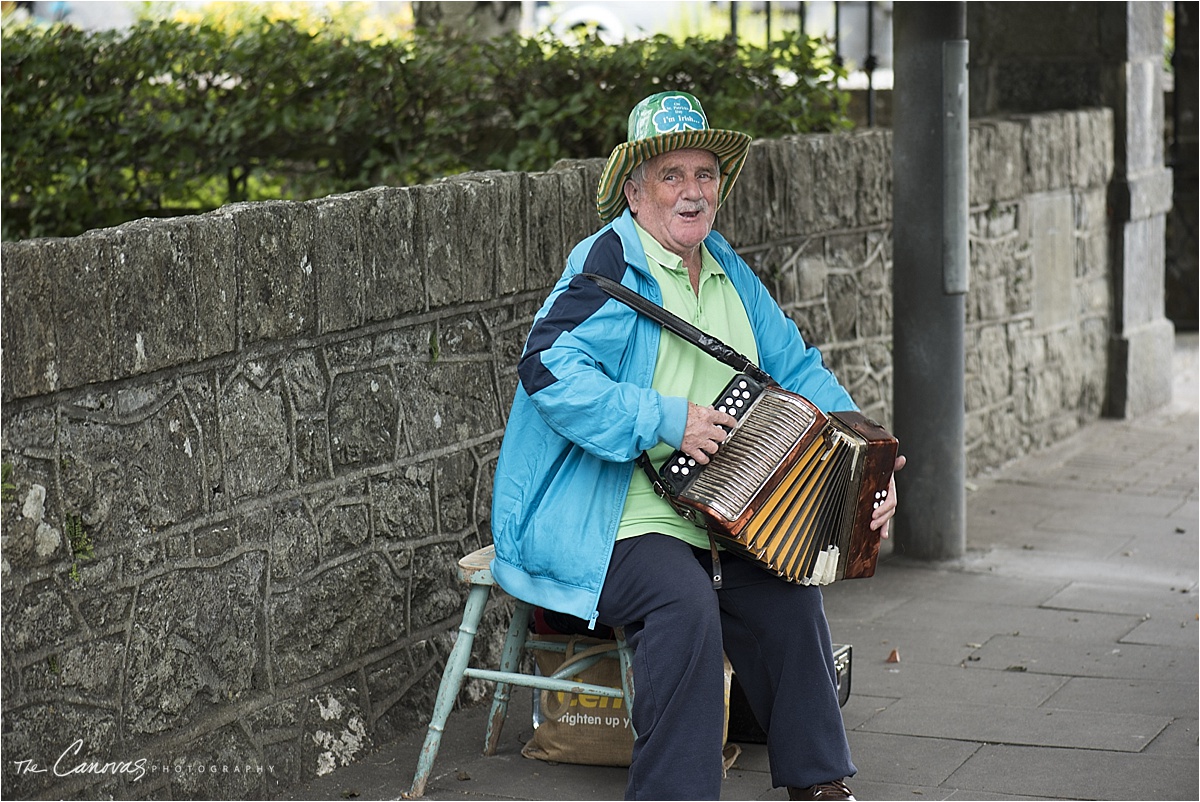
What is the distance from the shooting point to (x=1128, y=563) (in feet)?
20.1

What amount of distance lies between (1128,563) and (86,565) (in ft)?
13.7

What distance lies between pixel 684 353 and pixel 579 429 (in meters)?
0.39

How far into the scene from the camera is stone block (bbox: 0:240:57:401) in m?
3.17

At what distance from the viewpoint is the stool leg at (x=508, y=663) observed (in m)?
4.00

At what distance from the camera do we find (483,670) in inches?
152

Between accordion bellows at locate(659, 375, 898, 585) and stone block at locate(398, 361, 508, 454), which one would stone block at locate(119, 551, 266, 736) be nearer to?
stone block at locate(398, 361, 508, 454)

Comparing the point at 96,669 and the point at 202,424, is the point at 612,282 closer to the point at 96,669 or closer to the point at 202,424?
the point at 202,424

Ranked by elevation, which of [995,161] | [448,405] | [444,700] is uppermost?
[995,161]

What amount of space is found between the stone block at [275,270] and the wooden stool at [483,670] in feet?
2.44

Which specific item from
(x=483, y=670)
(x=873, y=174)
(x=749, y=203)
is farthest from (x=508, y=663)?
(x=873, y=174)

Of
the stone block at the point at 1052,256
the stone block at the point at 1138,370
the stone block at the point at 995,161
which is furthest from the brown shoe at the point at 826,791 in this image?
the stone block at the point at 1138,370

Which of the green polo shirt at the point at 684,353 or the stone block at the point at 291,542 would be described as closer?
the green polo shirt at the point at 684,353

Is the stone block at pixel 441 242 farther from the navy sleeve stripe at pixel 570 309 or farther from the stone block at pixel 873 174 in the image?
the stone block at pixel 873 174

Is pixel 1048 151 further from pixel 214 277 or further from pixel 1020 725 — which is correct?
pixel 214 277
